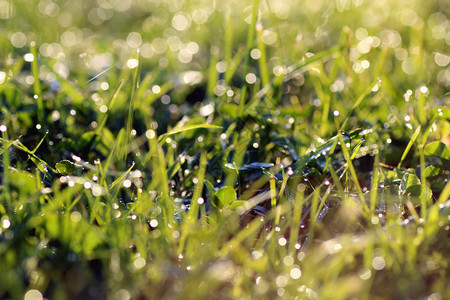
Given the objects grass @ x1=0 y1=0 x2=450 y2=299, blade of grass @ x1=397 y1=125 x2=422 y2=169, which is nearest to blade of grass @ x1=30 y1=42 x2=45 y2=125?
grass @ x1=0 y1=0 x2=450 y2=299

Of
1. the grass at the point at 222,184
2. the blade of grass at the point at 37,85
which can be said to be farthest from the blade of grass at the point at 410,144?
the blade of grass at the point at 37,85

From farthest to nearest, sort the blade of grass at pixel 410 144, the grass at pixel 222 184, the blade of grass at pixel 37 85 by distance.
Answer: the blade of grass at pixel 37 85, the blade of grass at pixel 410 144, the grass at pixel 222 184

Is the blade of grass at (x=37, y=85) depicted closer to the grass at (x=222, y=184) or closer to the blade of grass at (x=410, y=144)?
the grass at (x=222, y=184)

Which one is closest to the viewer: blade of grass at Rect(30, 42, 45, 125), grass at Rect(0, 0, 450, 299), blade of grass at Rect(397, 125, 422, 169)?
grass at Rect(0, 0, 450, 299)

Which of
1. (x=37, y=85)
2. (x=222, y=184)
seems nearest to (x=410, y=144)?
(x=222, y=184)

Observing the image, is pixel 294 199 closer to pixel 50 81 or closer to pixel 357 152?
pixel 357 152

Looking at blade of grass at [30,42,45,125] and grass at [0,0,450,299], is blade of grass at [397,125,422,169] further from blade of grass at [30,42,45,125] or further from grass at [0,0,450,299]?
blade of grass at [30,42,45,125]

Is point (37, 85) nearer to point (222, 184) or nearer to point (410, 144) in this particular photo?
point (222, 184)

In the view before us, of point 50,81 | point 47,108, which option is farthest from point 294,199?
point 50,81
